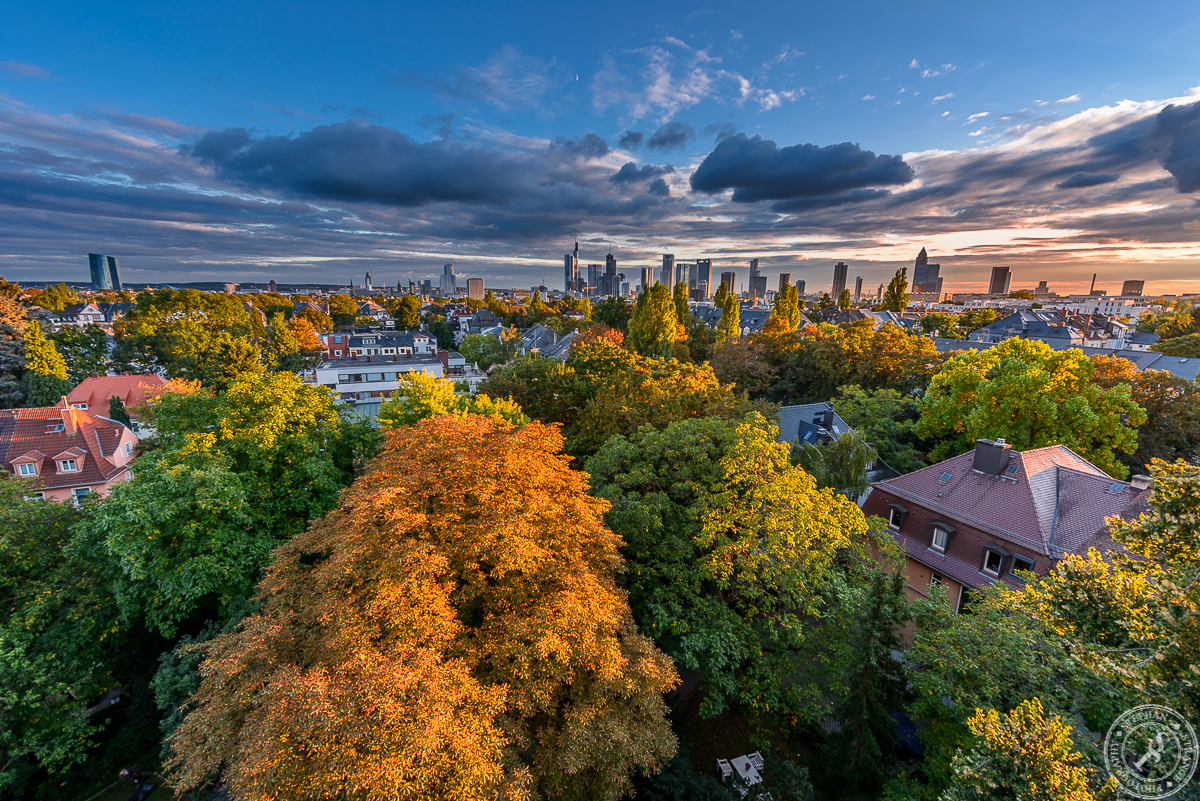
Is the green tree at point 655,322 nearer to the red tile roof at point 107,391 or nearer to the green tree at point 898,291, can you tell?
the red tile roof at point 107,391

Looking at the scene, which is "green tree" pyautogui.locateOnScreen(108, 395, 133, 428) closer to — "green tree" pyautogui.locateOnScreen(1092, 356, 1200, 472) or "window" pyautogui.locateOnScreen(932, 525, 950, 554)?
"window" pyautogui.locateOnScreen(932, 525, 950, 554)

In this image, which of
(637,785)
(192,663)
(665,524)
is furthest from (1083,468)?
(192,663)

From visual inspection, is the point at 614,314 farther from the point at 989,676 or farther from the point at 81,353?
the point at 989,676

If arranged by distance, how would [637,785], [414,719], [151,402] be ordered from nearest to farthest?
[414,719] → [637,785] → [151,402]

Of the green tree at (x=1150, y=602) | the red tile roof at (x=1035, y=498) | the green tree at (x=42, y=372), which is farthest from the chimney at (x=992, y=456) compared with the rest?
the green tree at (x=42, y=372)

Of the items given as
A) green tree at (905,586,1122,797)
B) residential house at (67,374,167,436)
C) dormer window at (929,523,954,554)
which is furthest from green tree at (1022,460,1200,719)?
residential house at (67,374,167,436)

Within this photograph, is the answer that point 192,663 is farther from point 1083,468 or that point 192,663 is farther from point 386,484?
point 1083,468
